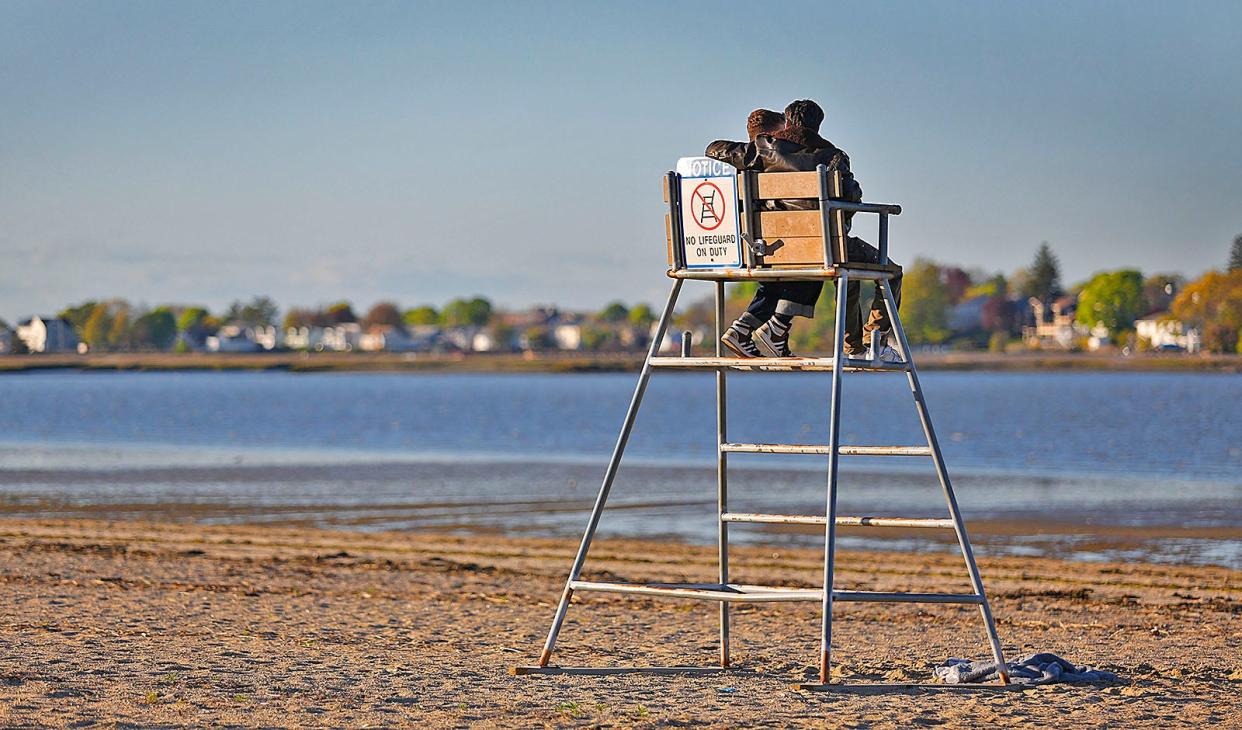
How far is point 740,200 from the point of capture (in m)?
8.26

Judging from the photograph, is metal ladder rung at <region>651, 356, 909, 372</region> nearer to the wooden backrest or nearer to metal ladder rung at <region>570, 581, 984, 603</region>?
the wooden backrest

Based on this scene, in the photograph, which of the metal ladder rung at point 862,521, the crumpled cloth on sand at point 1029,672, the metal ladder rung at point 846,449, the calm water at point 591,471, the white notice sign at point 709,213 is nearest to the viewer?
the metal ladder rung at point 862,521

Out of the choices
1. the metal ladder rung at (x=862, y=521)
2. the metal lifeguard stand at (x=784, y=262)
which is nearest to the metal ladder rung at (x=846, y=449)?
the metal lifeguard stand at (x=784, y=262)

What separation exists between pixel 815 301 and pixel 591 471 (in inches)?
1189

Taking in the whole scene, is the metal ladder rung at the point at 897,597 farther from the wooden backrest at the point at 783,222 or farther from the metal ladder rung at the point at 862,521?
the wooden backrest at the point at 783,222

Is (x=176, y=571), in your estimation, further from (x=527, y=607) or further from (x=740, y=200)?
(x=740, y=200)

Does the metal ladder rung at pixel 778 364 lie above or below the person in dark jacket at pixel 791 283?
below

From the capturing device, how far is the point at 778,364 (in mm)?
8094

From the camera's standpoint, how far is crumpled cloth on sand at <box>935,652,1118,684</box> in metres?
9.23

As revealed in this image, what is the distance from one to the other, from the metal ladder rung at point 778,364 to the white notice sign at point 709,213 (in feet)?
1.61

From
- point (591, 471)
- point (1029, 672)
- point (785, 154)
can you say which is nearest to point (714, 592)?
point (1029, 672)

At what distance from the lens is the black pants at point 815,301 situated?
27.6 feet

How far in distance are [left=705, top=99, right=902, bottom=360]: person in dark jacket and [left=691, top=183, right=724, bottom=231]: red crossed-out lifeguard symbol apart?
17 centimetres

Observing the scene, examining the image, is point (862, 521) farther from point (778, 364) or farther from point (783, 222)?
point (783, 222)
